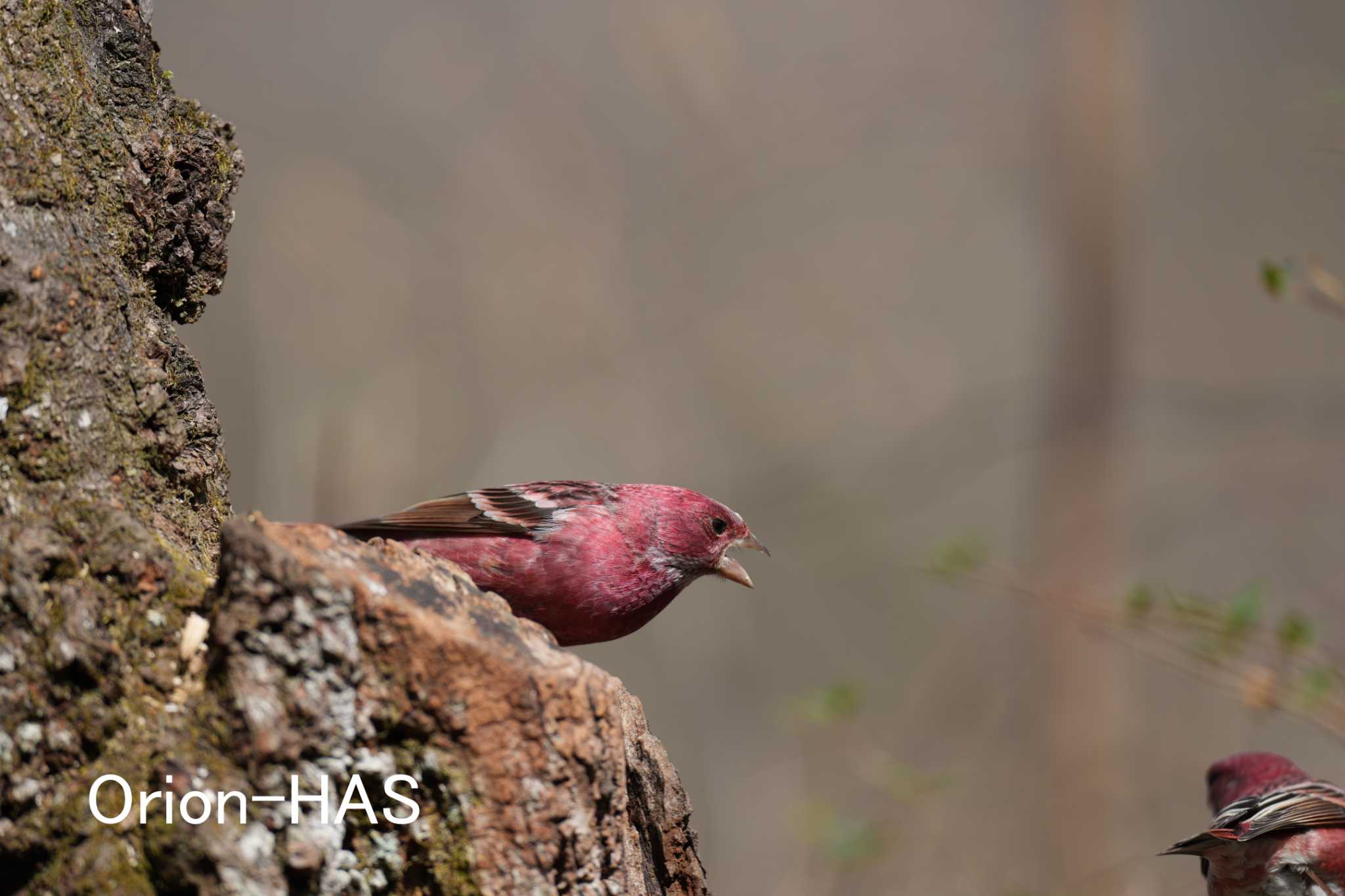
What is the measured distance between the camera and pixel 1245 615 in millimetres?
4895

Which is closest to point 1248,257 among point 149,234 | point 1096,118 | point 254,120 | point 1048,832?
point 1096,118

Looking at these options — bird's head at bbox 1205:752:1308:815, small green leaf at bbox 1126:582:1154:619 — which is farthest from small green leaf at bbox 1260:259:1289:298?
bird's head at bbox 1205:752:1308:815

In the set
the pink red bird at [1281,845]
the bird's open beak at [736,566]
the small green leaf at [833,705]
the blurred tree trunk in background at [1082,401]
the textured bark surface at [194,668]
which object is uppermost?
the blurred tree trunk in background at [1082,401]

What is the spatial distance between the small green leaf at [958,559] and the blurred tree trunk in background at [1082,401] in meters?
4.57

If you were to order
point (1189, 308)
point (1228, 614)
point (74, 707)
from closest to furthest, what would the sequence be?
point (74, 707)
point (1228, 614)
point (1189, 308)

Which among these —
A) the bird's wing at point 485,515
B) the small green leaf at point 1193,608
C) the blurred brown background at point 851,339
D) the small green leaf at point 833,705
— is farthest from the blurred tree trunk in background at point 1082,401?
the bird's wing at point 485,515

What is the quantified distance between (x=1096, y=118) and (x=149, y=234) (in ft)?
34.0

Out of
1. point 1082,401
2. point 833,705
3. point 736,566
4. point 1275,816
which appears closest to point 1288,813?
point 1275,816

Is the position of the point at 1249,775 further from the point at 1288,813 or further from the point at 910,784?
the point at 910,784

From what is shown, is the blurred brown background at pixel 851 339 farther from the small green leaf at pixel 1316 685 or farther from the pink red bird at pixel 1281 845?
the pink red bird at pixel 1281 845

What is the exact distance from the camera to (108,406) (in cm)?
269

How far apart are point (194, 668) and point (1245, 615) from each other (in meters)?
4.11

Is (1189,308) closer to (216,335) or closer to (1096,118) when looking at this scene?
(1096,118)

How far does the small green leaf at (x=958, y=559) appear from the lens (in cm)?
617
